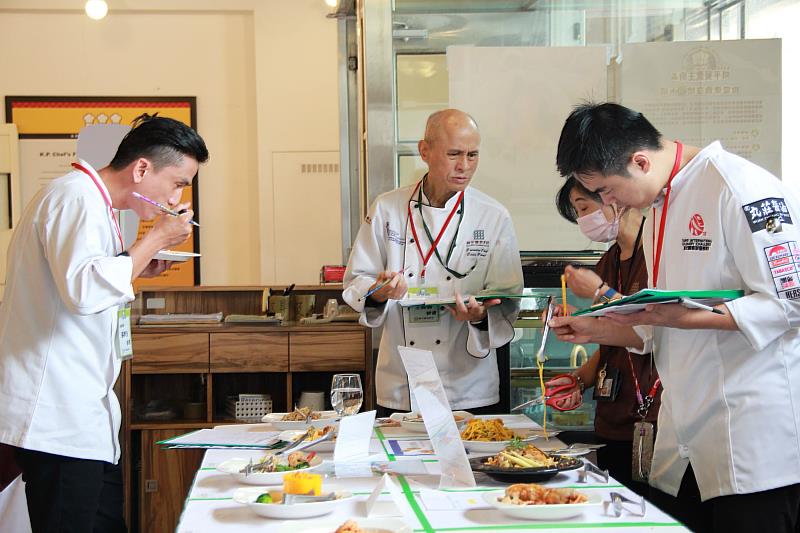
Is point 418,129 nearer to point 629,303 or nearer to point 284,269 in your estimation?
point 629,303

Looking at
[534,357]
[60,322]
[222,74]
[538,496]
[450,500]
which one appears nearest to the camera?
[538,496]

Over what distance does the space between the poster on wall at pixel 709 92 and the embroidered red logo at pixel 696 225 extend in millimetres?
2203

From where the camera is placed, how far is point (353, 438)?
2254 mm

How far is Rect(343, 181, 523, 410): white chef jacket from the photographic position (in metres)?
3.41

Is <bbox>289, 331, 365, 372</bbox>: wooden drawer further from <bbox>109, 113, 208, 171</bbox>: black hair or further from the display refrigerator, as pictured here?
<bbox>109, 113, 208, 171</bbox>: black hair

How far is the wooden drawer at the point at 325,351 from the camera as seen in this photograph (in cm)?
466

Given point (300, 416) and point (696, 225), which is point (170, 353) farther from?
point (696, 225)

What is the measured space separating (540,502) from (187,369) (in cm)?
316

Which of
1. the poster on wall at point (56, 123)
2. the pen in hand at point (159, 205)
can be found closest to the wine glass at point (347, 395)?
the pen in hand at point (159, 205)

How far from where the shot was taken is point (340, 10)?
242 inches

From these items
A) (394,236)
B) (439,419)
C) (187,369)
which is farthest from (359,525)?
(187,369)

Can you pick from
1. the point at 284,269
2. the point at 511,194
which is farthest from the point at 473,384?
the point at 284,269

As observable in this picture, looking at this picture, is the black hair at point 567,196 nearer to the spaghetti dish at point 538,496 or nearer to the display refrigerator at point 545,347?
the display refrigerator at point 545,347

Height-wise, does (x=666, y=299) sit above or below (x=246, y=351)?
above
